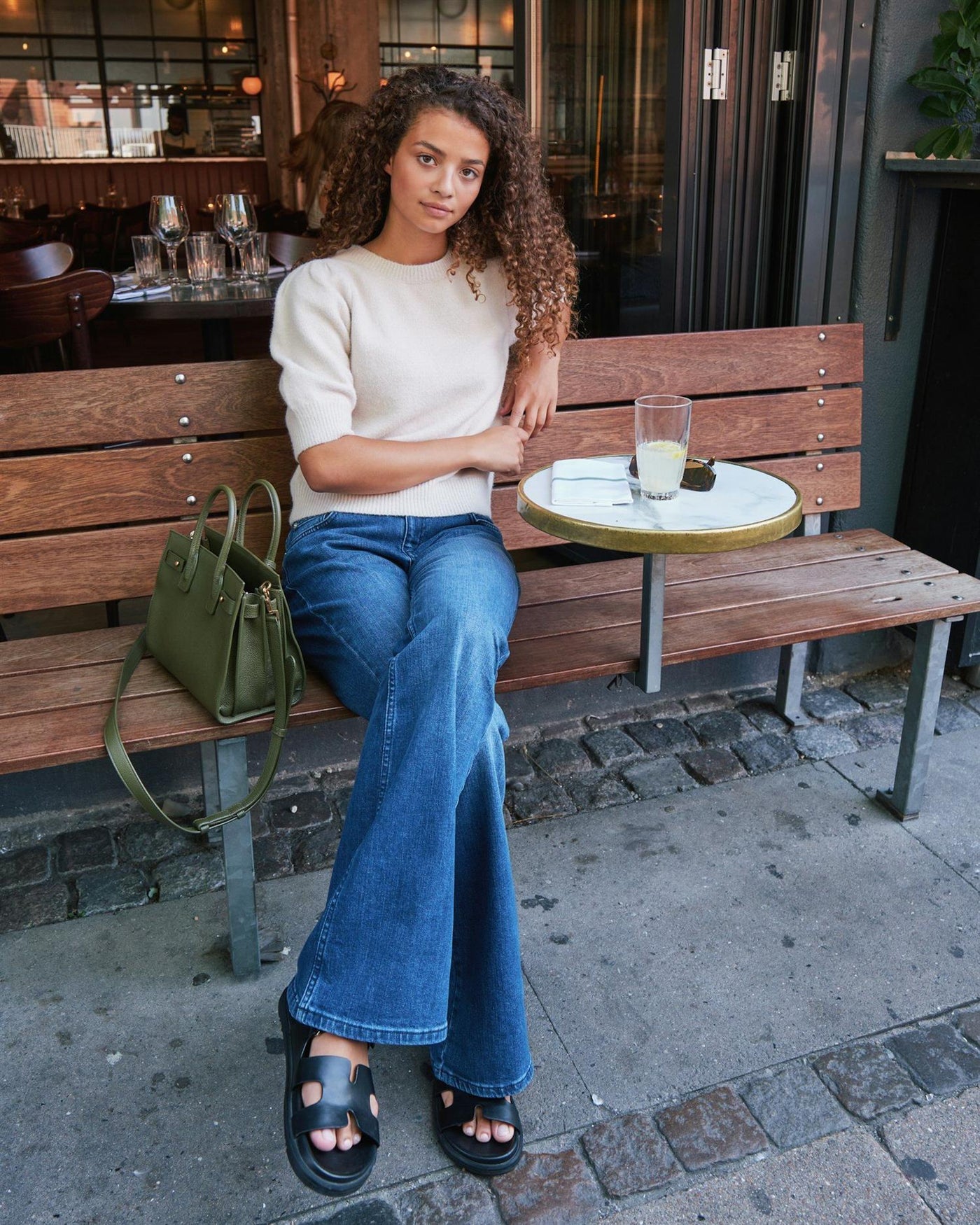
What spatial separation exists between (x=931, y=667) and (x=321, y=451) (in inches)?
53.9

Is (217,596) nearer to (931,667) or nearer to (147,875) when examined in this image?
(147,875)

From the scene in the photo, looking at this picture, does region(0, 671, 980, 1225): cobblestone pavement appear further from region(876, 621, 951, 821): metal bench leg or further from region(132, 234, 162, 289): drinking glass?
region(132, 234, 162, 289): drinking glass

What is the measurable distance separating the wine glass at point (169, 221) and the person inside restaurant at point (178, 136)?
39.6 feet

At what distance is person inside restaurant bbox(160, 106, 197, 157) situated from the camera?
1465 cm

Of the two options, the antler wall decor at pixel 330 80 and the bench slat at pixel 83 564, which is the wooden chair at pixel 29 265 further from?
the antler wall decor at pixel 330 80

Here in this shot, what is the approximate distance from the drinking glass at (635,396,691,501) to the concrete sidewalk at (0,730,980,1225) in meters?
0.84

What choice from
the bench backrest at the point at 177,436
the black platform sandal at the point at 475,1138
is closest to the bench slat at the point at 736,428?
the bench backrest at the point at 177,436

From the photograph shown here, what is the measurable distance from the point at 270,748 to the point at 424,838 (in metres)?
0.37

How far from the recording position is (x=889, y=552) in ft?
8.71

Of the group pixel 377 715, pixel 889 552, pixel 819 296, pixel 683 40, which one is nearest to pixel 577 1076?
pixel 377 715

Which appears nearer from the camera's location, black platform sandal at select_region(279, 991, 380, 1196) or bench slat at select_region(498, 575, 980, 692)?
black platform sandal at select_region(279, 991, 380, 1196)

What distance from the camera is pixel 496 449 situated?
2.02 m

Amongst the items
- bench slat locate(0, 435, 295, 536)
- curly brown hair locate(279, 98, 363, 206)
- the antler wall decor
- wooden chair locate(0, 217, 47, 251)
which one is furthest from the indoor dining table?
the antler wall decor

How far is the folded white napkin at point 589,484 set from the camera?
196cm
